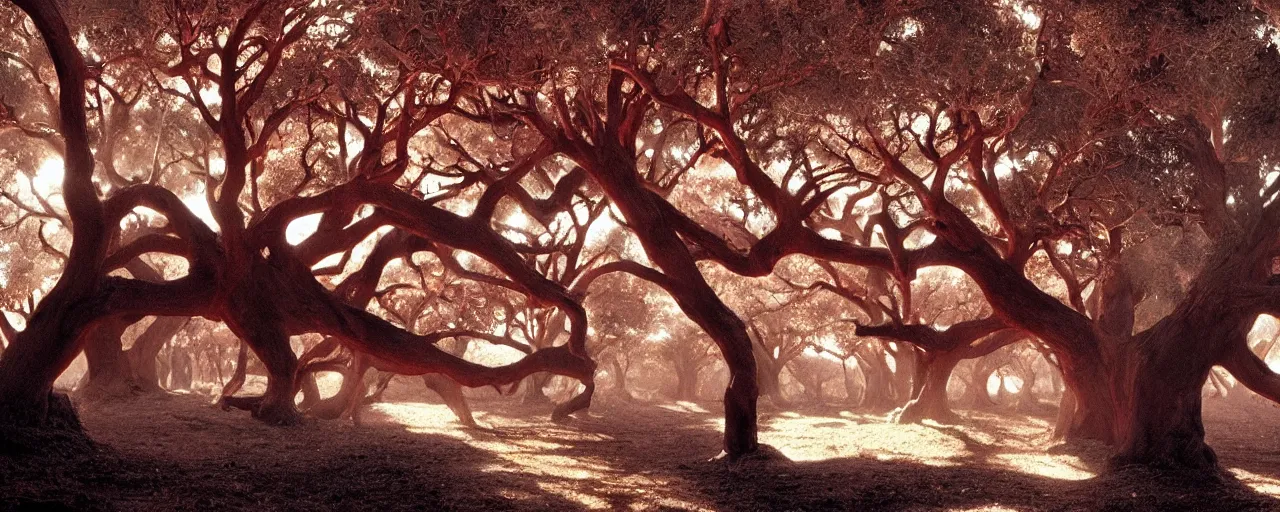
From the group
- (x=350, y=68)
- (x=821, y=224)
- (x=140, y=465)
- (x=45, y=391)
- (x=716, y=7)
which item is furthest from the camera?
(x=821, y=224)

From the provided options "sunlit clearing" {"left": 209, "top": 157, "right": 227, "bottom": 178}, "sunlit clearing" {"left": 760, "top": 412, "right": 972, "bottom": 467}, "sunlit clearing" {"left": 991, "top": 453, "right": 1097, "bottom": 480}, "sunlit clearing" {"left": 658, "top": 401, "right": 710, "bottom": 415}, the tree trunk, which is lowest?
"sunlit clearing" {"left": 991, "top": 453, "right": 1097, "bottom": 480}

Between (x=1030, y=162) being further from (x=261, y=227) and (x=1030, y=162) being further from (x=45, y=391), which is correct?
(x=45, y=391)

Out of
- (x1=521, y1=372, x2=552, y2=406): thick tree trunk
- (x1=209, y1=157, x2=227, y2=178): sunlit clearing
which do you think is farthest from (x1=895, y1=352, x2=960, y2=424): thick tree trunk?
(x1=209, y1=157, x2=227, y2=178): sunlit clearing

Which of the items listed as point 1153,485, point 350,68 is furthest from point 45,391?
point 1153,485

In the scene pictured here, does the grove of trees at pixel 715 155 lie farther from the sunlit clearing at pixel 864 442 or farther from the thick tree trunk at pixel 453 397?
the sunlit clearing at pixel 864 442

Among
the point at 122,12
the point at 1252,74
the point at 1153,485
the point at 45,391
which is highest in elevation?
the point at 122,12

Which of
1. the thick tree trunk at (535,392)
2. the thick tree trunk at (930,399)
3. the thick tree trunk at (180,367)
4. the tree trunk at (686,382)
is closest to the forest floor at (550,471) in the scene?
the thick tree trunk at (930,399)

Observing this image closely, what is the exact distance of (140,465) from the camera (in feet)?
30.6

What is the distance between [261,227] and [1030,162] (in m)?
12.7

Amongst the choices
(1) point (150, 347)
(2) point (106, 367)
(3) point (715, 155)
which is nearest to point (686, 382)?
(1) point (150, 347)

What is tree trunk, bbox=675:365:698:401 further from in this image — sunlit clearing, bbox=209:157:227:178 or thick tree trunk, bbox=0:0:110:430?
thick tree trunk, bbox=0:0:110:430

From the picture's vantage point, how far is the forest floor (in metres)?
8.62

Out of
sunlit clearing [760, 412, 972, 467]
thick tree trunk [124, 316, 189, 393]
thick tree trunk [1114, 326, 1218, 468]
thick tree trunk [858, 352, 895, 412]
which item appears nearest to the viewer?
thick tree trunk [1114, 326, 1218, 468]

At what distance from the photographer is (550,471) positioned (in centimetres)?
1220
